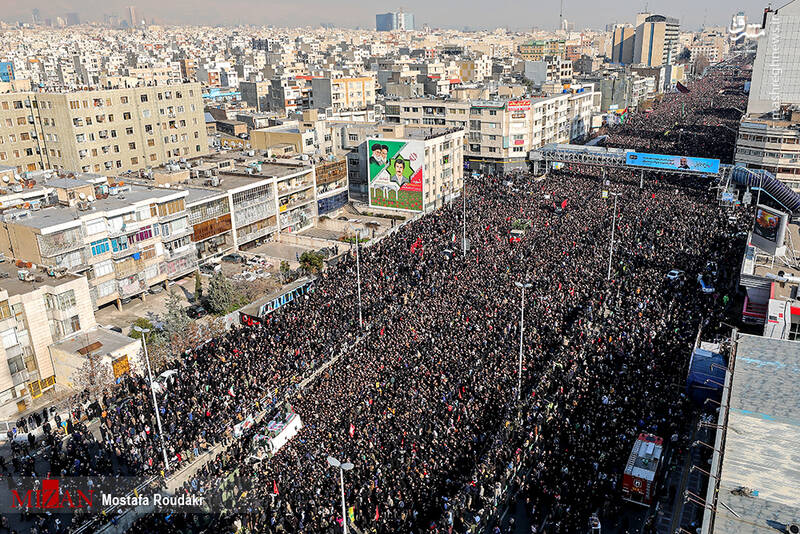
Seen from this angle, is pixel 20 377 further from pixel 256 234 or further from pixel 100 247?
pixel 256 234

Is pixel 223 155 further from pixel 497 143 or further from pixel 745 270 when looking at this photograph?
pixel 745 270

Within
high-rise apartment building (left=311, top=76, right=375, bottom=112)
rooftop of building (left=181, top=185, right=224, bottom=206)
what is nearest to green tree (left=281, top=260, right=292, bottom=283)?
rooftop of building (left=181, top=185, right=224, bottom=206)

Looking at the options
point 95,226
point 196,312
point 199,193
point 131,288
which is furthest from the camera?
point 199,193

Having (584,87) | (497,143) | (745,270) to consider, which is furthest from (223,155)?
(584,87)

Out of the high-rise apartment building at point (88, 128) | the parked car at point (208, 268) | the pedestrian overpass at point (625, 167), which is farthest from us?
the high-rise apartment building at point (88, 128)

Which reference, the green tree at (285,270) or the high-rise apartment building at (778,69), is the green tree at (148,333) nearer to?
the green tree at (285,270)

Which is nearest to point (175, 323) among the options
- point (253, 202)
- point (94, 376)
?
point (94, 376)

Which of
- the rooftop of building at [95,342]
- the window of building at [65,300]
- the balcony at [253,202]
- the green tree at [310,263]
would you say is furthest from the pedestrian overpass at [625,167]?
the window of building at [65,300]
